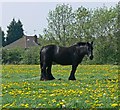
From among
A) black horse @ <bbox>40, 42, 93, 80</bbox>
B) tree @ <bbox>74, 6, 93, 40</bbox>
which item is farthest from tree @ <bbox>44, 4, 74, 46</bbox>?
black horse @ <bbox>40, 42, 93, 80</bbox>

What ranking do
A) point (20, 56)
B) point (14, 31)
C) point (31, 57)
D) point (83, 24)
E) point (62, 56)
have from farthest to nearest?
point (14, 31) → point (83, 24) → point (20, 56) → point (31, 57) → point (62, 56)

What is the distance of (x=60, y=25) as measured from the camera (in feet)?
168

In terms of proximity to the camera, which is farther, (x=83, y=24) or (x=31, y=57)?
(x=83, y=24)

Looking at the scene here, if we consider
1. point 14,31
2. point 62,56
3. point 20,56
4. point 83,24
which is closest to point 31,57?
point 20,56

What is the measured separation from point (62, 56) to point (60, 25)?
3505 cm

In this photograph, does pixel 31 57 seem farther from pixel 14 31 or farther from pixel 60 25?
pixel 14 31

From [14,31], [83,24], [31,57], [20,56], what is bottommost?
[31,57]

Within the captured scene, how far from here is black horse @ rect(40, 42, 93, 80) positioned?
1592cm

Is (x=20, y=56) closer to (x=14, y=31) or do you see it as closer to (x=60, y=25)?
(x=60, y=25)

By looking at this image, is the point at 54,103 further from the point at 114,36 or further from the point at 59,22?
the point at 59,22

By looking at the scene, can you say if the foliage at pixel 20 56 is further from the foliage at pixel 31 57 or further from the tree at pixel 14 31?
the tree at pixel 14 31

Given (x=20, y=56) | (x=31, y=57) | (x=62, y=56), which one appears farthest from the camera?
(x=20, y=56)

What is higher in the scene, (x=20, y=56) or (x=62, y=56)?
(x=20, y=56)

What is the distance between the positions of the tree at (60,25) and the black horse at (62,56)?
33.0m
